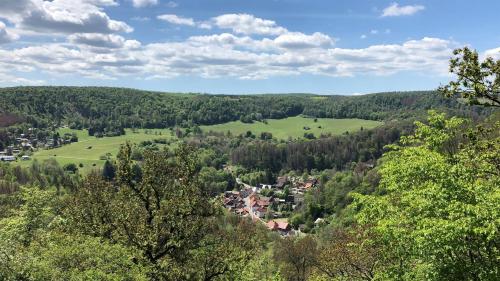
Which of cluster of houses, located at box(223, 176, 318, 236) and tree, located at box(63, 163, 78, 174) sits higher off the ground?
tree, located at box(63, 163, 78, 174)

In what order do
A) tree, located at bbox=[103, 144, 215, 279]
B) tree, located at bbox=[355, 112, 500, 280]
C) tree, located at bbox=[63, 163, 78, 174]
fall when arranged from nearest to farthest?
tree, located at bbox=[355, 112, 500, 280] < tree, located at bbox=[103, 144, 215, 279] < tree, located at bbox=[63, 163, 78, 174]

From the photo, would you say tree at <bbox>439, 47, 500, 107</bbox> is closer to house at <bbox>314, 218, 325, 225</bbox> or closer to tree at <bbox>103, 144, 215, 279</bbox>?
tree at <bbox>103, 144, 215, 279</bbox>

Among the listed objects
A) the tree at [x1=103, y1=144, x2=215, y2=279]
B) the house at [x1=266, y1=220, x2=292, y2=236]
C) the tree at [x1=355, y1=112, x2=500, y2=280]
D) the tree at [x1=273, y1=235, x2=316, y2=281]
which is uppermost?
the tree at [x1=355, y1=112, x2=500, y2=280]

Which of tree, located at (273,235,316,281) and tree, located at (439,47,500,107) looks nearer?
tree, located at (439,47,500,107)

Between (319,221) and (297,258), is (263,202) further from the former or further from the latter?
(297,258)

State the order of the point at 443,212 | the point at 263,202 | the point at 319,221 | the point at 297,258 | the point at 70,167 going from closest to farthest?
the point at 443,212, the point at 297,258, the point at 319,221, the point at 263,202, the point at 70,167

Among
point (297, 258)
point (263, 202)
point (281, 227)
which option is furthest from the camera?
point (263, 202)

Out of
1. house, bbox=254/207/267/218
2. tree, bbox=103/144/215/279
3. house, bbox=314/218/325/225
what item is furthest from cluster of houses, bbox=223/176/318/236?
tree, bbox=103/144/215/279

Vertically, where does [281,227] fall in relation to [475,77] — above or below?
below

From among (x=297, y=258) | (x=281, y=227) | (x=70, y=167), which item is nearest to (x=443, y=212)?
(x=297, y=258)

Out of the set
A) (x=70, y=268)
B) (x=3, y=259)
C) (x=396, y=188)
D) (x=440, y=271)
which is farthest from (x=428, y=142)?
(x=3, y=259)

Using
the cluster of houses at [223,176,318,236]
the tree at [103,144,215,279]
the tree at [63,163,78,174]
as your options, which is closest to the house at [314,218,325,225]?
the cluster of houses at [223,176,318,236]

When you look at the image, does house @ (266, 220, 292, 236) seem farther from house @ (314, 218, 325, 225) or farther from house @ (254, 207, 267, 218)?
house @ (254, 207, 267, 218)

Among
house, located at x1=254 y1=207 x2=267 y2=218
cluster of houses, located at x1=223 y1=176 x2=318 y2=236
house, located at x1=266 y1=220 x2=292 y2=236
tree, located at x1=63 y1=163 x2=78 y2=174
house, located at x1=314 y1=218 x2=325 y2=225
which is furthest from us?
tree, located at x1=63 y1=163 x2=78 y2=174
